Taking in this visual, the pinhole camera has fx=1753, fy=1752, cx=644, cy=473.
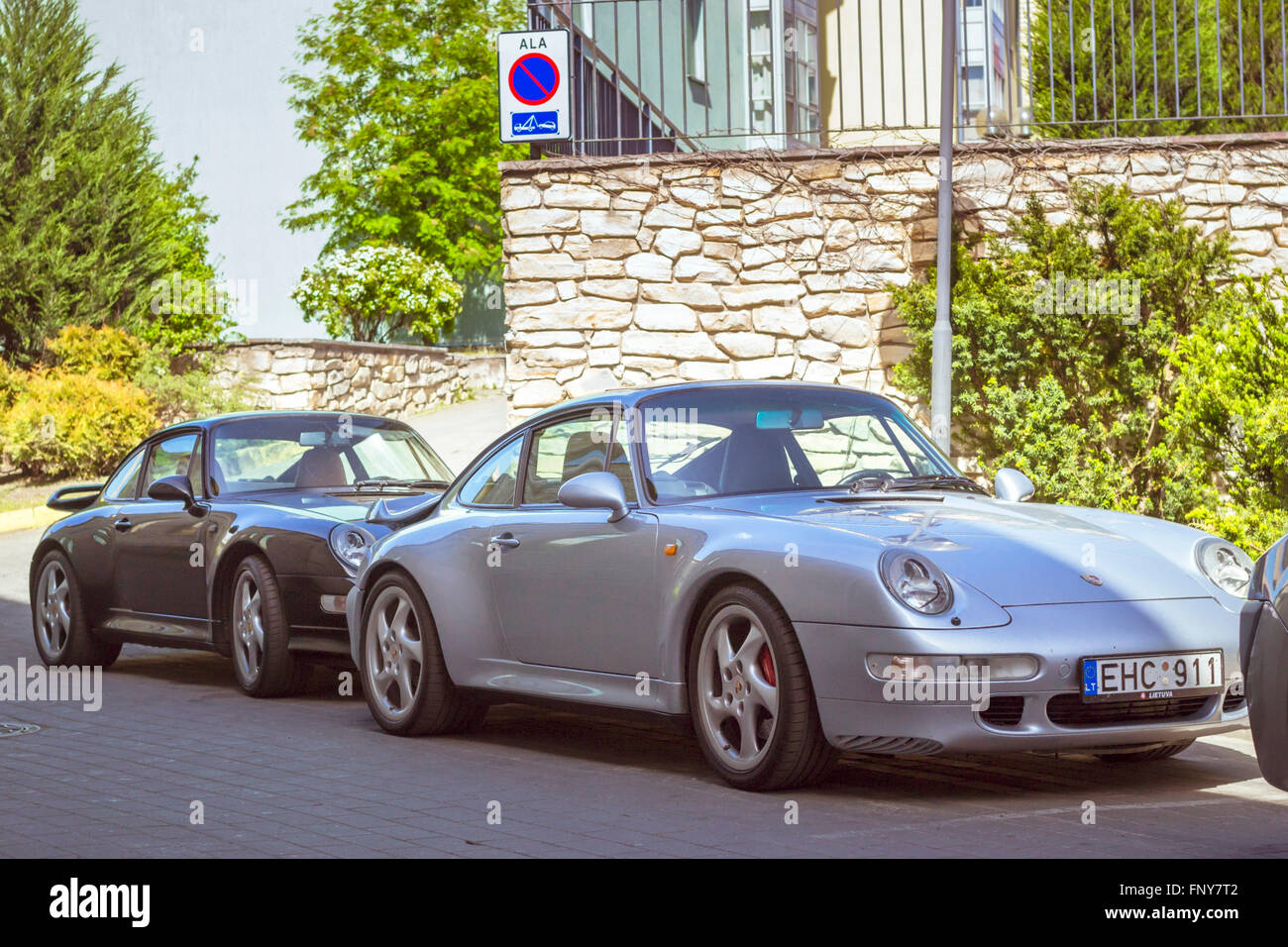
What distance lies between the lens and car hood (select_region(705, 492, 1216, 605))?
5883mm

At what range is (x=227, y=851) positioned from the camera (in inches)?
209

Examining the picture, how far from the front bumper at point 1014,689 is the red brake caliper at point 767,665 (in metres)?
0.23

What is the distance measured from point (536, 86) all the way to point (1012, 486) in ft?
31.8

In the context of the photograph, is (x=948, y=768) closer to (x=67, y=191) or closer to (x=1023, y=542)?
(x=1023, y=542)

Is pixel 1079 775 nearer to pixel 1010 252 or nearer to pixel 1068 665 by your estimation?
pixel 1068 665

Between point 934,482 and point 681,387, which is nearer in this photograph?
point 934,482

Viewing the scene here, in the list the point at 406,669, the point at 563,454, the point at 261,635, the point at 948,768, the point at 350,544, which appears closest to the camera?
the point at 948,768

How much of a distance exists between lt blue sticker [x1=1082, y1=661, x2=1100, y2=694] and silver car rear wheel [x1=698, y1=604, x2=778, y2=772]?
1.02 m

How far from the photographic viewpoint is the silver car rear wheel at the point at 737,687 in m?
6.11


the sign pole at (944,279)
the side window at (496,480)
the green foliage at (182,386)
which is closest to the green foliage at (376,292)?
the green foliage at (182,386)

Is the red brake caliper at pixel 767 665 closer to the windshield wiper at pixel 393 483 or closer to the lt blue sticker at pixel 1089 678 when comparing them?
the lt blue sticker at pixel 1089 678

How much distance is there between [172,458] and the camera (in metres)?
10.7

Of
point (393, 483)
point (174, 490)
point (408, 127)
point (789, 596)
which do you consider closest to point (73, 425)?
point (174, 490)
